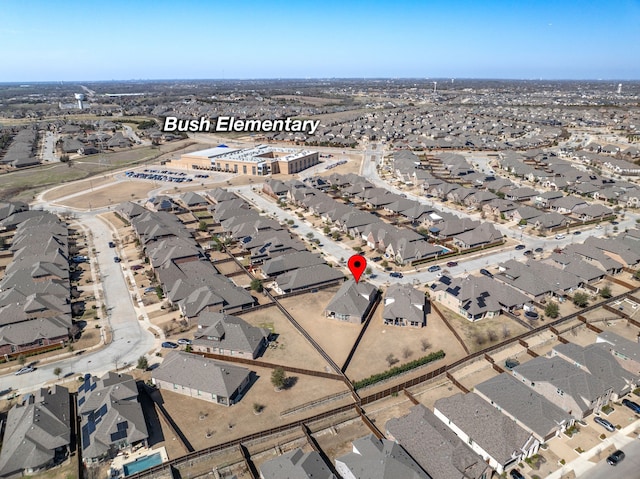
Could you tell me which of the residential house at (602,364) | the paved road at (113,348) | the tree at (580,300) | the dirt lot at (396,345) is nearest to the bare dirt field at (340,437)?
the dirt lot at (396,345)

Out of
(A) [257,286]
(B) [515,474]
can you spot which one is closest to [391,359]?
(B) [515,474]

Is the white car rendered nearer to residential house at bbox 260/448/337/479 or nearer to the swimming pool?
the swimming pool

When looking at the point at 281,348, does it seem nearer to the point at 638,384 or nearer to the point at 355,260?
the point at 355,260

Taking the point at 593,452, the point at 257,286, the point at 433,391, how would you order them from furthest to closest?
1. the point at 257,286
2. the point at 433,391
3. the point at 593,452

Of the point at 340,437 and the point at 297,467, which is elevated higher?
the point at 297,467

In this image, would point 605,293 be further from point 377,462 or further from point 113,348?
point 113,348

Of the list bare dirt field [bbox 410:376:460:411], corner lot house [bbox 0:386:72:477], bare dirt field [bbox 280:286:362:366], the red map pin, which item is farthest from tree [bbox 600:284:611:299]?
corner lot house [bbox 0:386:72:477]

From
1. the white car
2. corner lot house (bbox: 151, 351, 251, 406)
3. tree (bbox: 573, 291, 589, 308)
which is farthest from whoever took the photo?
tree (bbox: 573, 291, 589, 308)
